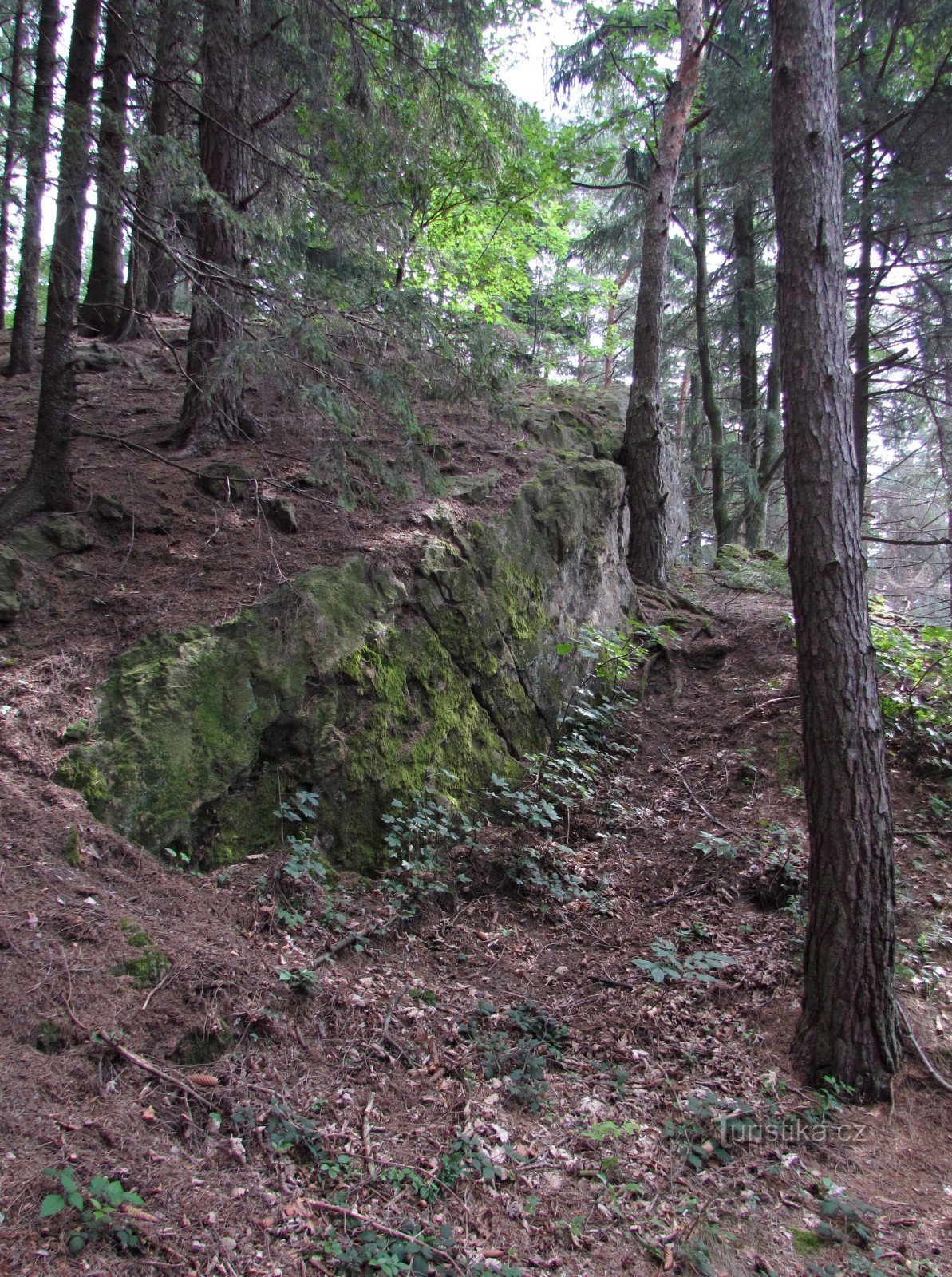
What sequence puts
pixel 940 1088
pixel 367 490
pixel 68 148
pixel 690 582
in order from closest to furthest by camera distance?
pixel 940 1088 → pixel 68 148 → pixel 367 490 → pixel 690 582

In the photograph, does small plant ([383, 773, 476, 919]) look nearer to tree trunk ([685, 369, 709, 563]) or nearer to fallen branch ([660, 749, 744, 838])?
fallen branch ([660, 749, 744, 838])

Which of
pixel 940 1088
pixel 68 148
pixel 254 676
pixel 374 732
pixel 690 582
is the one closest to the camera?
pixel 940 1088

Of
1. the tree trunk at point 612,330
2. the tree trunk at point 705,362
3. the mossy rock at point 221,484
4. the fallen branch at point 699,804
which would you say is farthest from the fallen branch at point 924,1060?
the tree trunk at point 612,330

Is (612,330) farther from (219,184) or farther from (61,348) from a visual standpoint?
(61,348)

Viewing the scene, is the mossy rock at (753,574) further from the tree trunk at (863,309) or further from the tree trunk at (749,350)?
the tree trunk at (749,350)

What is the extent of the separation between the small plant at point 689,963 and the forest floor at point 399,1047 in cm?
2

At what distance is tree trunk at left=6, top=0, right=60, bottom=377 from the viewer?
14.8ft

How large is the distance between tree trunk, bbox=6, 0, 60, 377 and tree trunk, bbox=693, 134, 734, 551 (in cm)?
1119

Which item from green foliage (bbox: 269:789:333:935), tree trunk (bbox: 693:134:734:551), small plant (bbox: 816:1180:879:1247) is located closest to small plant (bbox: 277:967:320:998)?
green foliage (bbox: 269:789:333:935)

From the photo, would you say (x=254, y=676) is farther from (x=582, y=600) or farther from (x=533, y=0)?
(x=533, y=0)

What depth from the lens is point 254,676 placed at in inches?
207

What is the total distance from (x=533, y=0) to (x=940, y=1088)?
35.3 ft

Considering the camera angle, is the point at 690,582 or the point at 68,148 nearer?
the point at 68,148

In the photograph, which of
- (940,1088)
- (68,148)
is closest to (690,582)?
(940,1088)
